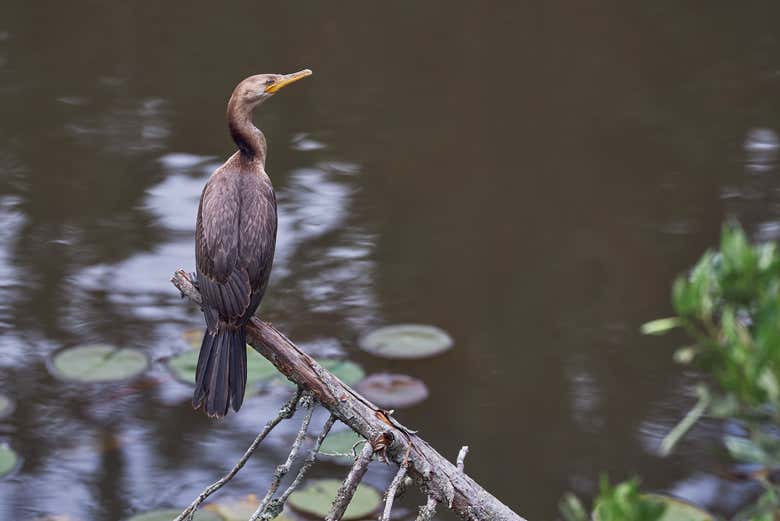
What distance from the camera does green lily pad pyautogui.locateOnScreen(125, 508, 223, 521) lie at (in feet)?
13.9

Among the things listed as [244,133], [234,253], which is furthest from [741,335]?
[244,133]

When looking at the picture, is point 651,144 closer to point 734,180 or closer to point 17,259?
point 734,180

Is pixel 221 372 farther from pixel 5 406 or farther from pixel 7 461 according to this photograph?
pixel 5 406

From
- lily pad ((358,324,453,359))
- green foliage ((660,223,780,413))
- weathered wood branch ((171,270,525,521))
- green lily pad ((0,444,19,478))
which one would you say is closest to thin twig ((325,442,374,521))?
weathered wood branch ((171,270,525,521))

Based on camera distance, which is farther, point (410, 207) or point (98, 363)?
point (410, 207)

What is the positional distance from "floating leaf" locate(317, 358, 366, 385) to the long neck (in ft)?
5.26

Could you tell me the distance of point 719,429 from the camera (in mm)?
5078

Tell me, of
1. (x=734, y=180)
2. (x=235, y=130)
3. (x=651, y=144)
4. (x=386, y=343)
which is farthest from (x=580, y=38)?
(x=235, y=130)

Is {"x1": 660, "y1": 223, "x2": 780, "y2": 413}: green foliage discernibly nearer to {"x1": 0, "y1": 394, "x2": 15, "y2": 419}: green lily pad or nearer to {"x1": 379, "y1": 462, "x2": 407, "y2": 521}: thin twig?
{"x1": 379, "y1": 462, "x2": 407, "y2": 521}: thin twig

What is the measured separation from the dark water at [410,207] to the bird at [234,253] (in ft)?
5.47

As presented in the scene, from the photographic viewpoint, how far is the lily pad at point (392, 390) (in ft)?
16.5

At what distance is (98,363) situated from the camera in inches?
206

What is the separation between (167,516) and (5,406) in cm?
115

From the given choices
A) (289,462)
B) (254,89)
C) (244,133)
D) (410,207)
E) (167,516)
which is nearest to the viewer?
(289,462)
